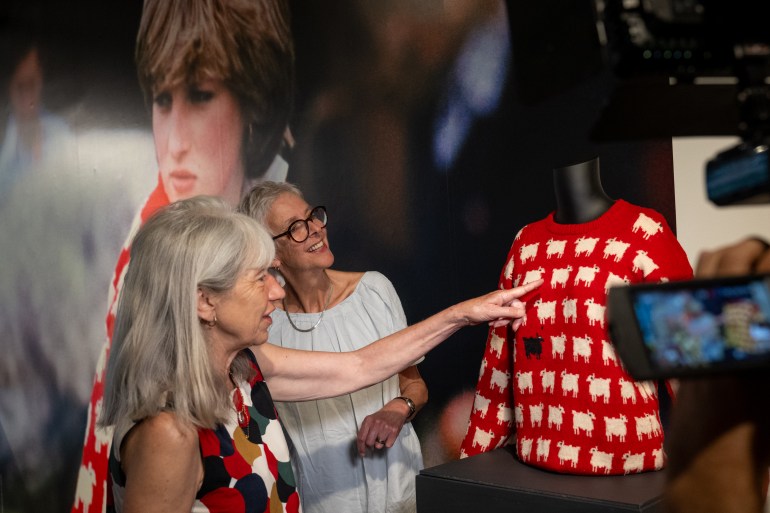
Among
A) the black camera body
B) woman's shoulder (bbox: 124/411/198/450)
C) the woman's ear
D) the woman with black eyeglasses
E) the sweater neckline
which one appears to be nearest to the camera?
the black camera body

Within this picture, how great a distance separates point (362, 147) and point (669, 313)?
2.88 m

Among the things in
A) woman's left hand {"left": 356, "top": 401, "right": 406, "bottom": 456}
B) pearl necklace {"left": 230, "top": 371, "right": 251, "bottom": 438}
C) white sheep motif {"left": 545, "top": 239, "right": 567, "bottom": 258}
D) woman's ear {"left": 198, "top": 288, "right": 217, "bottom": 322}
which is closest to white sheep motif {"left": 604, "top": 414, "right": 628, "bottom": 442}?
white sheep motif {"left": 545, "top": 239, "right": 567, "bottom": 258}

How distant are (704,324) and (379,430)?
177cm

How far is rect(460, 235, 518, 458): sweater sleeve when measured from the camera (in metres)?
2.24

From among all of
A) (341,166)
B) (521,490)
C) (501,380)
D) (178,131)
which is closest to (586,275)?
(501,380)

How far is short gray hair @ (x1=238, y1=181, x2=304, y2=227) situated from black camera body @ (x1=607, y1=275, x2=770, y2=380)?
203 centimetres

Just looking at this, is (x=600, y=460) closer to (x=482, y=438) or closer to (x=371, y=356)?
(x=482, y=438)

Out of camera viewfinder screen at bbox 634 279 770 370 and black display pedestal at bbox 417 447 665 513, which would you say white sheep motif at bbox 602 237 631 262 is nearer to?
black display pedestal at bbox 417 447 665 513

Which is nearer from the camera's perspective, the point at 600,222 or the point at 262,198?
the point at 600,222

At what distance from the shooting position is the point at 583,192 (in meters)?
2.08

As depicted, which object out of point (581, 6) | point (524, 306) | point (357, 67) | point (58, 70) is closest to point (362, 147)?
point (357, 67)

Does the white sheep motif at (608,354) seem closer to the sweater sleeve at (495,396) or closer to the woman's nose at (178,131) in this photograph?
the sweater sleeve at (495,396)

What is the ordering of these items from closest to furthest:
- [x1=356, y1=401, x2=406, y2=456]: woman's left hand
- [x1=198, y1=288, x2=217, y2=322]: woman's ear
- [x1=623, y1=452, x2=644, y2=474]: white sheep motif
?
[x1=198, y1=288, x2=217, y2=322]: woman's ear < [x1=623, y1=452, x2=644, y2=474]: white sheep motif < [x1=356, y1=401, x2=406, y2=456]: woman's left hand

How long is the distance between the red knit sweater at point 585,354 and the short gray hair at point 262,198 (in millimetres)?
926
